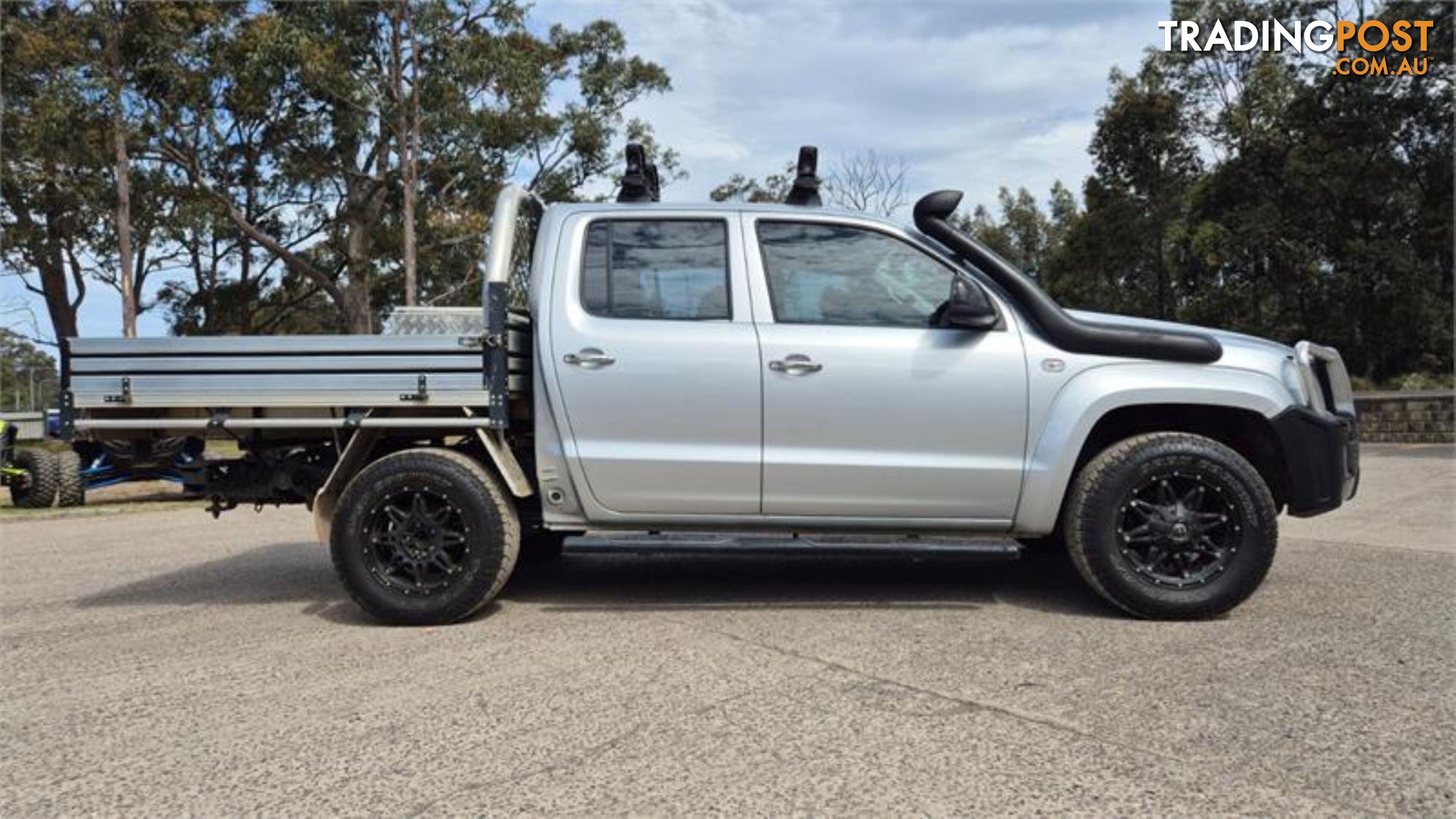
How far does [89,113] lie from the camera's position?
73.1ft

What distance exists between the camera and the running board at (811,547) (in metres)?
5.18

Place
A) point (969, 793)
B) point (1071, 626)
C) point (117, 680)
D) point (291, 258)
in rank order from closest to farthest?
1. point (969, 793)
2. point (117, 680)
3. point (1071, 626)
4. point (291, 258)

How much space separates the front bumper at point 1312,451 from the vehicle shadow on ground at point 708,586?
40.7 inches

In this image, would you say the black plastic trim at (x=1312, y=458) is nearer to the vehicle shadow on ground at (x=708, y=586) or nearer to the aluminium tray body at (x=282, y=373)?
the vehicle shadow on ground at (x=708, y=586)

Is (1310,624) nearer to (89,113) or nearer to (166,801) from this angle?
(166,801)

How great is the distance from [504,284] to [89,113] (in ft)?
75.5

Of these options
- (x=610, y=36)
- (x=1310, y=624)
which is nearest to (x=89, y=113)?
(x=610, y=36)

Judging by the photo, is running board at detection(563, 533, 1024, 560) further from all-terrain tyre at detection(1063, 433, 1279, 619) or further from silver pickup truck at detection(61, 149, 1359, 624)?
all-terrain tyre at detection(1063, 433, 1279, 619)

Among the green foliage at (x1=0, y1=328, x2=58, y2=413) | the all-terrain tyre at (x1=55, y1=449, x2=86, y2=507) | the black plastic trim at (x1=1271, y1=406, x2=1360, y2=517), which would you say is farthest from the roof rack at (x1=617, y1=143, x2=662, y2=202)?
the green foliage at (x1=0, y1=328, x2=58, y2=413)

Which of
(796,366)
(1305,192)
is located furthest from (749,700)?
(1305,192)

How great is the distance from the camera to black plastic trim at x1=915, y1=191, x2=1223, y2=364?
4.45 meters

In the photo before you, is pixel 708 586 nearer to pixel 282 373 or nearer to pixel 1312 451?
pixel 282 373

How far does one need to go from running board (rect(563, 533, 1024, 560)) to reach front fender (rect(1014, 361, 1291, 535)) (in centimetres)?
73

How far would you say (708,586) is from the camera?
5398mm
